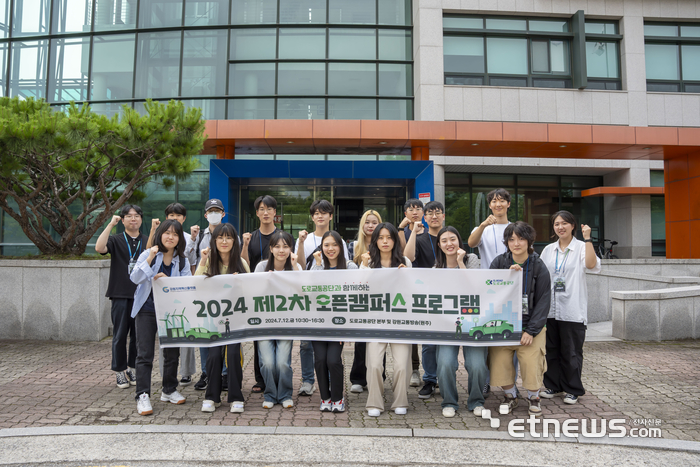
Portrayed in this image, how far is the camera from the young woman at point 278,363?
14.7ft

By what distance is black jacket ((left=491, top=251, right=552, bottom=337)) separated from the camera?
4261mm

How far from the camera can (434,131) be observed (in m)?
12.9

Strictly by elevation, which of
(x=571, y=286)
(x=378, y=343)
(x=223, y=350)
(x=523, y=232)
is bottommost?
(x=223, y=350)

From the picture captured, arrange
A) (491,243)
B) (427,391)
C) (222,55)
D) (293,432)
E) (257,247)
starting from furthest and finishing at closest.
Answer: (222,55), (257,247), (491,243), (427,391), (293,432)

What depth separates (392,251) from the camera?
4.55m

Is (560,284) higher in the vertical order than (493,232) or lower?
lower

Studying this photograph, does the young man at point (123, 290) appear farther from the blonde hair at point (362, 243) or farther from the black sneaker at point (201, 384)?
the blonde hair at point (362, 243)

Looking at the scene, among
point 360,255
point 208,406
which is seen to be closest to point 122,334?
point 208,406

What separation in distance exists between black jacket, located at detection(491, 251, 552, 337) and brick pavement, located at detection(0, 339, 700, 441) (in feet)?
2.93

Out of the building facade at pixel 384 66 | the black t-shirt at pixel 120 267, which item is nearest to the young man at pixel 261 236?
the black t-shirt at pixel 120 267

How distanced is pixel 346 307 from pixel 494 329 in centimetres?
147

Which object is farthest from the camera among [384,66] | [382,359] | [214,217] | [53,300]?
[384,66]

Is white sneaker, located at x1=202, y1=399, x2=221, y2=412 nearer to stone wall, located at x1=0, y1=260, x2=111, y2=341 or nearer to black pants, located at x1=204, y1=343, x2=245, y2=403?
black pants, located at x1=204, y1=343, x2=245, y2=403

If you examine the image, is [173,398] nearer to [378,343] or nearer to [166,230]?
[166,230]
